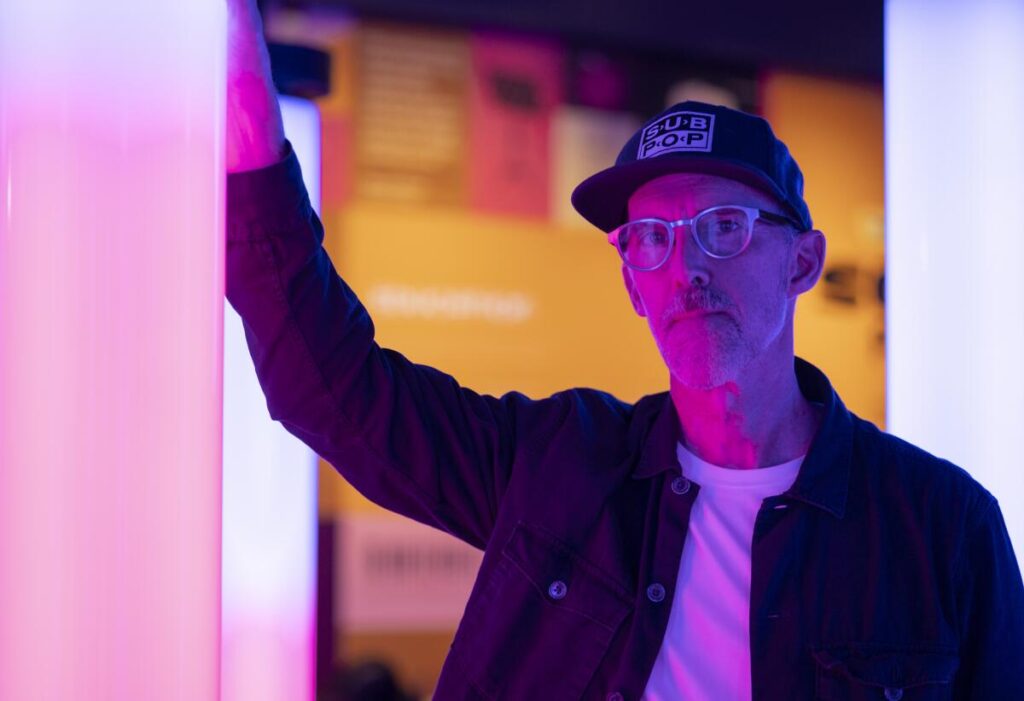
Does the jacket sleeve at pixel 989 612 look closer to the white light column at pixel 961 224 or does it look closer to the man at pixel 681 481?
the man at pixel 681 481

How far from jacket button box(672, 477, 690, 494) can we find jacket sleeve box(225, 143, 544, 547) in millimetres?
182

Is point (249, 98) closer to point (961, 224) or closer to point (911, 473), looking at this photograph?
point (961, 224)

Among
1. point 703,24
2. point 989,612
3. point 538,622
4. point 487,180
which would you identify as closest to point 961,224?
point 989,612

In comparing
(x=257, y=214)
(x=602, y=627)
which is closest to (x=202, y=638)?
(x=257, y=214)

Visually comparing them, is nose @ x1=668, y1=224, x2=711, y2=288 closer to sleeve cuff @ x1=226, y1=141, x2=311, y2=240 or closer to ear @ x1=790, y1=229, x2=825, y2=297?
ear @ x1=790, y1=229, x2=825, y2=297

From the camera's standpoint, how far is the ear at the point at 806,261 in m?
1.52

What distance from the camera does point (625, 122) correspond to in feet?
15.7

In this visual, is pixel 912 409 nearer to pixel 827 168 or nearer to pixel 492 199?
pixel 492 199

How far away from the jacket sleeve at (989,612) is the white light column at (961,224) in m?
0.16

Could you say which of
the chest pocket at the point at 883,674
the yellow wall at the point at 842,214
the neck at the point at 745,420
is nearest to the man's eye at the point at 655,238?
the neck at the point at 745,420

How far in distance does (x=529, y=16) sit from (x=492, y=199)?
722mm

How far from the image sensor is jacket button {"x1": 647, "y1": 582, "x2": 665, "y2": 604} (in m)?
1.32

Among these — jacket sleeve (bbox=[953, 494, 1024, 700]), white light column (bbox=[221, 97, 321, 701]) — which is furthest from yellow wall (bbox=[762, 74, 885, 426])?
white light column (bbox=[221, 97, 321, 701])

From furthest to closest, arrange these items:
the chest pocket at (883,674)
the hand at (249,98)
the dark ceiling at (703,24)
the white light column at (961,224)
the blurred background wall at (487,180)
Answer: the dark ceiling at (703,24) < the blurred background wall at (487,180) < the chest pocket at (883,674) < the white light column at (961,224) < the hand at (249,98)
